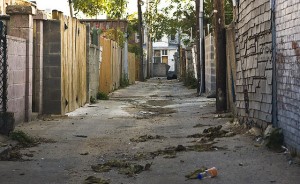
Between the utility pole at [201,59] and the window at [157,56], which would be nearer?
the utility pole at [201,59]

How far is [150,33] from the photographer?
6662cm

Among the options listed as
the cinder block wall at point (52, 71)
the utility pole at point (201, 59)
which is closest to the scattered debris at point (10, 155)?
the cinder block wall at point (52, 71)

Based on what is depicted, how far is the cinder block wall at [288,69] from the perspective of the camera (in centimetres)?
769

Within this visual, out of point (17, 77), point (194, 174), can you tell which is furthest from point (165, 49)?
point (194, 174)

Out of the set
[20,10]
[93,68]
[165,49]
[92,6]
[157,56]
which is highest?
[165,49]

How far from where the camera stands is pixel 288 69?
27.0ft

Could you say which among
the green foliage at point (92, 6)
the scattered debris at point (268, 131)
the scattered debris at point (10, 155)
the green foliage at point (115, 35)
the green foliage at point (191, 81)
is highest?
the green foliage at point (92, 6)

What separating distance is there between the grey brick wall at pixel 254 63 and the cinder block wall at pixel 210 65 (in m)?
9.96

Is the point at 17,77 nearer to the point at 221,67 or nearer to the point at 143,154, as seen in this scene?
the point at 143,154

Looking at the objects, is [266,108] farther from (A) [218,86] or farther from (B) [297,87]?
(A) [218,86]

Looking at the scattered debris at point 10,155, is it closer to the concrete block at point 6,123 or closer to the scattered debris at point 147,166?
the concrete block at point 6,123

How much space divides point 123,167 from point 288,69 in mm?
2676

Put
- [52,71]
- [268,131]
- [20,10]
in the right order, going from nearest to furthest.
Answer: [268,131], [20,10], [52,71]

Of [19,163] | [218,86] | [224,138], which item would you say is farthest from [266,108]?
[218,86]
